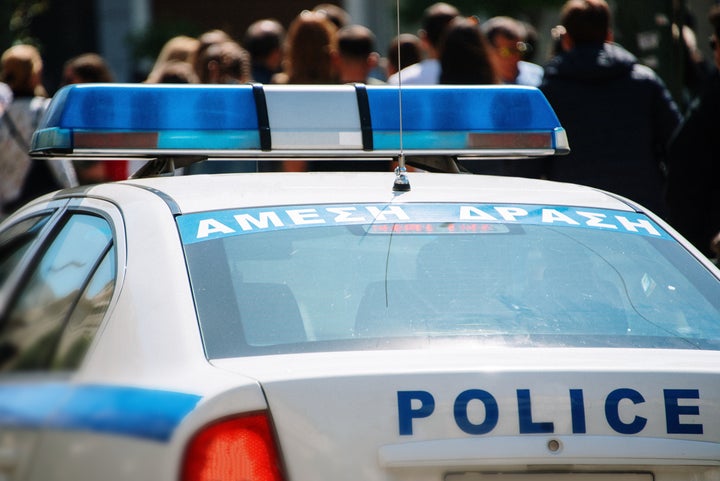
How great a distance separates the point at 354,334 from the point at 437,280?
1.03ft

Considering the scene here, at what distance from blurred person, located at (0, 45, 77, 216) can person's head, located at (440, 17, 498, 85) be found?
243 centimetres

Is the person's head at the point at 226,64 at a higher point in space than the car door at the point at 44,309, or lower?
lower

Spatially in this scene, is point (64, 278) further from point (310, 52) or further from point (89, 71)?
point (89, 71)

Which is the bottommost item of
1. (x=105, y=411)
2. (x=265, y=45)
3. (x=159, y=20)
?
(x=159, y=20)

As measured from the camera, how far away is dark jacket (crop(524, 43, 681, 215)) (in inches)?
240

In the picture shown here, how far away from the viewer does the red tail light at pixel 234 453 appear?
2.29 metres

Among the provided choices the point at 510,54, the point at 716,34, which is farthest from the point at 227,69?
the point at 716,34

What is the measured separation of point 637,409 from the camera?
245 cm

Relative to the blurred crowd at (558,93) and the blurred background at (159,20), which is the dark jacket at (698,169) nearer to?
the blurred crowd at (558,93)

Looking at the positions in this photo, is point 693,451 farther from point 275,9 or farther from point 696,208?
point 275,9

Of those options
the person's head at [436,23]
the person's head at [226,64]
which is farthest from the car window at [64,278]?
the person's head at [436,23]

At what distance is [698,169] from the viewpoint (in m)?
5.64

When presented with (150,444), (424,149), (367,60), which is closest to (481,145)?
(424,149)

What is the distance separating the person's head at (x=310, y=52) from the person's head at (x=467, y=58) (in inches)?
29.9
